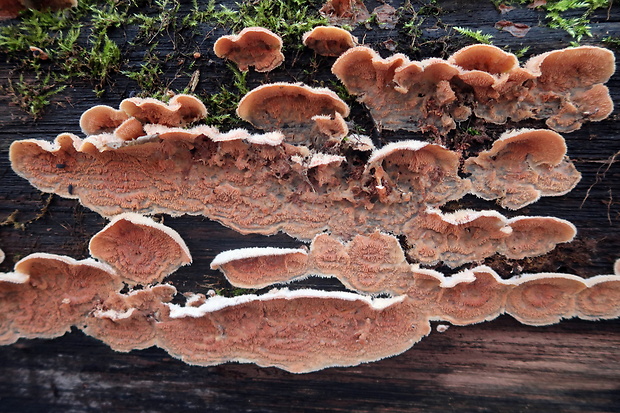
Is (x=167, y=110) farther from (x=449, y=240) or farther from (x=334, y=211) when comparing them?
(x=449, y=240)

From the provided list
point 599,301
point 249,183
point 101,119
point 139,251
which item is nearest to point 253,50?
point 249,183

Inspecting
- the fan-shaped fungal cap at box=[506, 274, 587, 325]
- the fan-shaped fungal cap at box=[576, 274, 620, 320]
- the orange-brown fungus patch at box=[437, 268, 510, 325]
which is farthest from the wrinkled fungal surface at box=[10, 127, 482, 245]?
the fan-shaped fungal cap at box=[576, 274, 620, 320]

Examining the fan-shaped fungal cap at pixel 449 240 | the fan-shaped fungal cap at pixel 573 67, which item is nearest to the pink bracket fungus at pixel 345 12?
the fan-shaped fungal cap at pixel 573 67

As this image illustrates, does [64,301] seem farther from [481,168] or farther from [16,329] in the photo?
[481,168]

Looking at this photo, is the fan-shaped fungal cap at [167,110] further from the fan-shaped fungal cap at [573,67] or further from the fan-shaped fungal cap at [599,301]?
the fan-shaped fungal cap at [599,301]

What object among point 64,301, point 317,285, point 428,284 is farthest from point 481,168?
point 64,301
